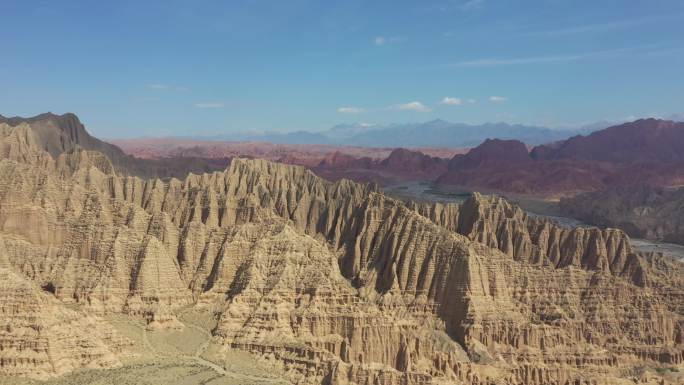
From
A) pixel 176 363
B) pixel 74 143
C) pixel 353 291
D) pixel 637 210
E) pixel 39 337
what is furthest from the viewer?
pixel 637 210

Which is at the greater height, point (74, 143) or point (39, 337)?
point (74, 143)

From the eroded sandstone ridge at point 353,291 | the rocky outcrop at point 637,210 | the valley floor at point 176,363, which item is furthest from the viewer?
the rocky outcrop at point 637,210

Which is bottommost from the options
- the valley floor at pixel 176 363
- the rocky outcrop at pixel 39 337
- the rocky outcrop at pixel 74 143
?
the valley floor at pixel 176 363

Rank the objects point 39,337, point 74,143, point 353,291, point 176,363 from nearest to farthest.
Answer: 1. point 39,337
2. point 176,363
3. point 353,291
4. point 74,143

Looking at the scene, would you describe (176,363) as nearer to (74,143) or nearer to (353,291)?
(353,291)

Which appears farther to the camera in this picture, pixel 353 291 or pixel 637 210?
pixel 637 210

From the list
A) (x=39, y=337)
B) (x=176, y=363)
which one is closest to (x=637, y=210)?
(x=176, y=363)

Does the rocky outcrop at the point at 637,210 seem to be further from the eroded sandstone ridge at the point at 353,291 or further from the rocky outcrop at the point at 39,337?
the rocky outcrop at the point at 39,337

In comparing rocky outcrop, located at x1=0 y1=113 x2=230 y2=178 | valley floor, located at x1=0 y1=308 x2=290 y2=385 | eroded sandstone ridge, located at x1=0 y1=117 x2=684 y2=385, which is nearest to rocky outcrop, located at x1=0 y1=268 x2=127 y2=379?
eroded sandstone ridge, located at x1=0 y1=117 x2=684 y2=385

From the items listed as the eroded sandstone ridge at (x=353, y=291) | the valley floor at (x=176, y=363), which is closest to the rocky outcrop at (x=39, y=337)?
the eroded sandstone ridge at (x=353, y=291)

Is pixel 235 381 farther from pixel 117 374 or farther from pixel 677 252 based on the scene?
pixel 677 252
